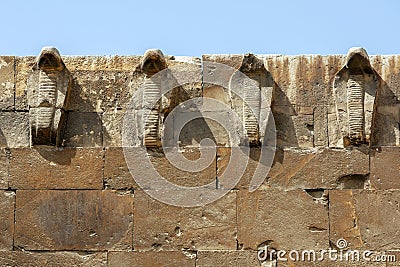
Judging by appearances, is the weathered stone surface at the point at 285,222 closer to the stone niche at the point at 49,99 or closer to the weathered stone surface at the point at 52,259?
the weathered stone surface at the point at 52,259

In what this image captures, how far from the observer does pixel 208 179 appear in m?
11.2

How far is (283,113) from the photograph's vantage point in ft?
37.4

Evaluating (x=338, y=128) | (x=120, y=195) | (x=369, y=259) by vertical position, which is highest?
(x=338, y=128)

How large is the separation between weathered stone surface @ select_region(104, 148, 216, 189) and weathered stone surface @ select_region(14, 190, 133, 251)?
153 mm

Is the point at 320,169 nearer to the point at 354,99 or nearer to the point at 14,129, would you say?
the point at 354,99

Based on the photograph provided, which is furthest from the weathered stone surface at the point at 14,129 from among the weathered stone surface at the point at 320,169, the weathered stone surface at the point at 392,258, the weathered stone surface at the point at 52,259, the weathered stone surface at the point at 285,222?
the weathered stone surface at the point at 392,258

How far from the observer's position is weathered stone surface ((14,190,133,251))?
36.5 feet

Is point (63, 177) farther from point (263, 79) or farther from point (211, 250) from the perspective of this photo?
point (263, 79)

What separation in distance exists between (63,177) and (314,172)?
114 inches

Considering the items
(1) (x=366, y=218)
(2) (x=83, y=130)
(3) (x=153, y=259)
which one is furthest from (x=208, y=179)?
(1) (x=366, y=218)

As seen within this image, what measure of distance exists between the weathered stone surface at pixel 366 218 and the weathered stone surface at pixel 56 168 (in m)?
2.74

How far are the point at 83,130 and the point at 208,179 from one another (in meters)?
1.59

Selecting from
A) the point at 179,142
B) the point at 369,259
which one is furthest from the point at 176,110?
the point at 369,259

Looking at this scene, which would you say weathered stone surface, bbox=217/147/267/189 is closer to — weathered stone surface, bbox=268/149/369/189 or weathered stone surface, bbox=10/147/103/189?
weathered stone surface, bbox=268/149/369/189
